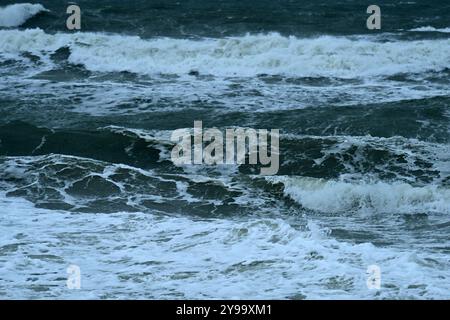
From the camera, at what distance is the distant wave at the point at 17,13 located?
31.3 metres

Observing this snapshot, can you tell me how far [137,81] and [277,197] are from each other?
10.2 metres

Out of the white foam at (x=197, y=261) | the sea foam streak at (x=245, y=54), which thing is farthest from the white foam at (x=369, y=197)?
the sea foam streak at (x=245, y=54)

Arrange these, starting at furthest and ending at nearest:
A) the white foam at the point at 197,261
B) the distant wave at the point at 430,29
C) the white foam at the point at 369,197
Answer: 1. the distant wave at the point at 430,29
2. the white foam at the point at 369,197
3. the white foam at the point at 197,261

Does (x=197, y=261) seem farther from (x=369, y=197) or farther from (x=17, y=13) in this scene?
(x=17, y=13)

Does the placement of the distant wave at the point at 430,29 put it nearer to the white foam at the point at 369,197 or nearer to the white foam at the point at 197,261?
the white foam at the point at 369,197

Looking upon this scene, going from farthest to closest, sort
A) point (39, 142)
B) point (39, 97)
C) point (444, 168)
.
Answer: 1. point (39, 97)
2. point (39, 142)
3. point (444, 168)

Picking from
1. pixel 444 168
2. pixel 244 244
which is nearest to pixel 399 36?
pixel 444 168

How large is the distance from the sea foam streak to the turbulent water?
0.28ft

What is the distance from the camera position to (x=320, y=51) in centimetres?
2525

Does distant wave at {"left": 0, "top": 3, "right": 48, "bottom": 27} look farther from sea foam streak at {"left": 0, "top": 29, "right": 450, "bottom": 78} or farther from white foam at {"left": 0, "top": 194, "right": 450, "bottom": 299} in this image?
white foam at {"left": 0, "top": 194, "right": 450, "bottom": 299}

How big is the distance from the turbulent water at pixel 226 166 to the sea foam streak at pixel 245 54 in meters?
0.08

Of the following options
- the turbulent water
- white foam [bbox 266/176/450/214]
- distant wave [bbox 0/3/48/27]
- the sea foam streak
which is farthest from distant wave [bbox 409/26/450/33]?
white foam [bbox 266/176/450/214]

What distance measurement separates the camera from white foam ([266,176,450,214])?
475 inches

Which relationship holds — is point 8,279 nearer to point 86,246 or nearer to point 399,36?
point 86,246
